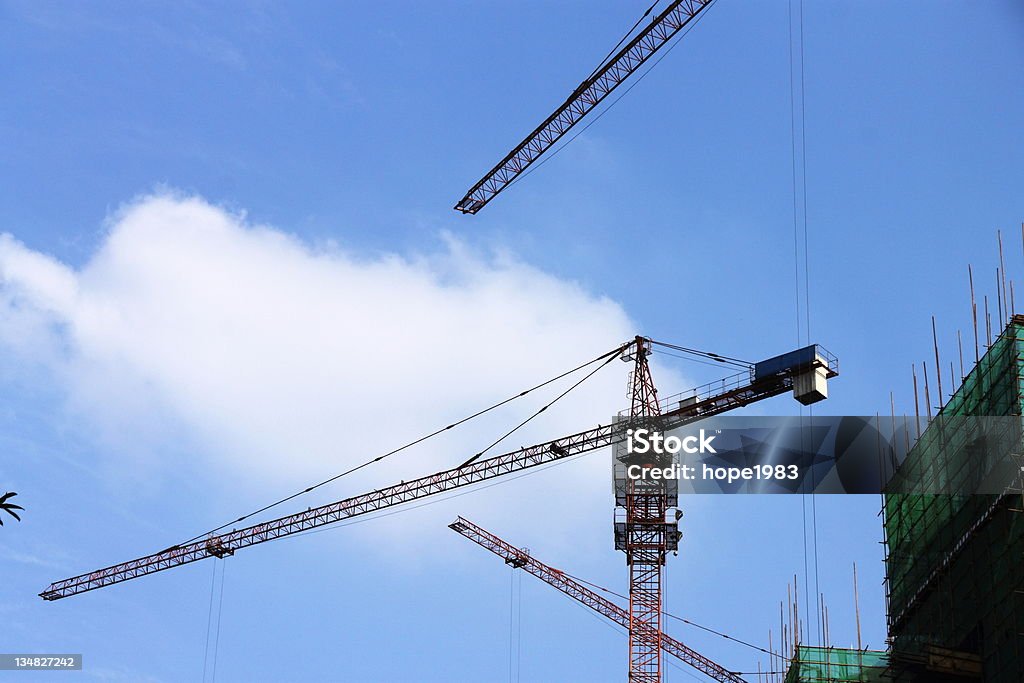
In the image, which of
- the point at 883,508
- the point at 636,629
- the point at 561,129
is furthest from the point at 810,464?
the point at 561,129

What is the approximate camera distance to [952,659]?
205 ft

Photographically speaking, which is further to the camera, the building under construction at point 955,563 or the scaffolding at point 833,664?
the scaffolding at point 833,664

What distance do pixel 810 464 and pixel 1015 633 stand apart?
1621 cm

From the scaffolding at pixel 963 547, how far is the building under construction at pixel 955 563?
0.04 m

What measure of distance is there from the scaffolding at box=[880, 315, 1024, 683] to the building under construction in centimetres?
4

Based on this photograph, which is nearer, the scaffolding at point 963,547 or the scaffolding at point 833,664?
the scaffolding at point 963,547

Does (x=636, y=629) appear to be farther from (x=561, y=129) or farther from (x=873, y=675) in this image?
(x=561, y=129)

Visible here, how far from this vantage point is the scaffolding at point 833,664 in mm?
72062

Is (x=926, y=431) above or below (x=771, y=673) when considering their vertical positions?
above

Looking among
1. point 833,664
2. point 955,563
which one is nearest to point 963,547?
point 955,563

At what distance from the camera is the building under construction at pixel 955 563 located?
5931cm

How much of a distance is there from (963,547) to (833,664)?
11.1m

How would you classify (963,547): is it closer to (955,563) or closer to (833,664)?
(955,563)

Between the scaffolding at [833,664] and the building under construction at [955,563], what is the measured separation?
0.16 ft
